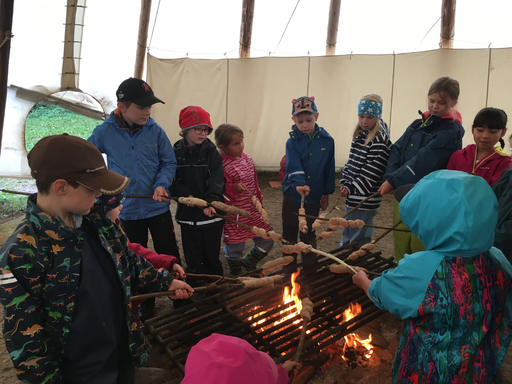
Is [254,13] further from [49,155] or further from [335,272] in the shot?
[49,155]

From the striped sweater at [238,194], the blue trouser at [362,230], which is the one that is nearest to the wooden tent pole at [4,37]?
the striped sweater at [238,194]

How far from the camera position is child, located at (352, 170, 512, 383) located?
4.11 ft

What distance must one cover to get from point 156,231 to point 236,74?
550 cm

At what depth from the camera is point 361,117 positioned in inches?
128

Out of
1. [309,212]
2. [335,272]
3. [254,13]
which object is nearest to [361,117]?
[309,212]

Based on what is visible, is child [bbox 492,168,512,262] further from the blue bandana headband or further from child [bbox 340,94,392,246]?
the blue bandana headband

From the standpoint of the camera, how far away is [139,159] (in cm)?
261

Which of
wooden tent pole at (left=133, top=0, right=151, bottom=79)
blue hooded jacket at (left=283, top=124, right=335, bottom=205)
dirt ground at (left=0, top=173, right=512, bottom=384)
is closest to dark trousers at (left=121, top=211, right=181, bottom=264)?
dirt ground at (left=0, top=173, right=512, bottom=384)

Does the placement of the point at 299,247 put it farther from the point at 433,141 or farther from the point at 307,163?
the point at 433,141

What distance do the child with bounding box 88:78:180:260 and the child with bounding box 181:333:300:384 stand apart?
1.47 metres

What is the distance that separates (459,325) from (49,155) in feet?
5.11

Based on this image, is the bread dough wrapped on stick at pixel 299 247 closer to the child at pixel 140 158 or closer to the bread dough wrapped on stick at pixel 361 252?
the bread dough wrapped on stick at pixel 361 252

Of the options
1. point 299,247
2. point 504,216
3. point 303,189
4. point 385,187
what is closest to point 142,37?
point 303,189

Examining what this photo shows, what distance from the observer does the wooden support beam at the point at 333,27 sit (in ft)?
23.1
